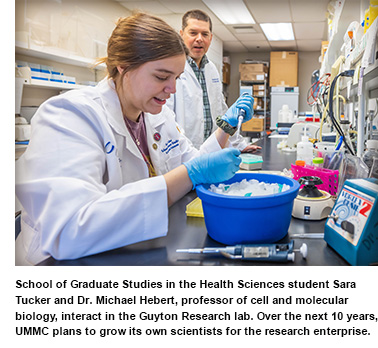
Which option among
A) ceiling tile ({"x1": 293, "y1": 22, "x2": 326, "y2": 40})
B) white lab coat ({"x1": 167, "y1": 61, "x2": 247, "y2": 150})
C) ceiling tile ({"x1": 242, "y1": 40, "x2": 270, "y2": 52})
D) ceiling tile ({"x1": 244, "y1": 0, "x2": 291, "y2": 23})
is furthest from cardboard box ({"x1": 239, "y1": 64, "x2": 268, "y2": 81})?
white lab coat ({"x1": 167, "y1": 61, "x2": 247, "y2": 150})

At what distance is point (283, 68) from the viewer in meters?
7.60

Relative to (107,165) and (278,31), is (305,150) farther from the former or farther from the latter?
(278,31)

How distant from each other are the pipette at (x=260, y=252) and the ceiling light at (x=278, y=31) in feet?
18.7

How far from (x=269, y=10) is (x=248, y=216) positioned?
195 inches

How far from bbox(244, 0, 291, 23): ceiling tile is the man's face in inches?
97.4

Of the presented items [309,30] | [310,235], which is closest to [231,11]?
[309,30]

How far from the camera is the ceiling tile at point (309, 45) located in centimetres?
693

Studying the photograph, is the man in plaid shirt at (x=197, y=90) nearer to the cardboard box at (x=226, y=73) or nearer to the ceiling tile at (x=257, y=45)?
the ceiling tile at (x=257, y=45)

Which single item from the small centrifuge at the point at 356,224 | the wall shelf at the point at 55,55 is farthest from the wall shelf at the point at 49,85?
the small centrifuge at the point at 356,224

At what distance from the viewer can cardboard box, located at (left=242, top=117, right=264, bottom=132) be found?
7.49m

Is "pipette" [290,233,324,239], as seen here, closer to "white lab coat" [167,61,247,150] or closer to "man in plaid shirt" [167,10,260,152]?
"man in plaid shirt" [167,10,260,152]
